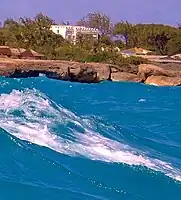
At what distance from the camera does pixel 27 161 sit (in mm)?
3521

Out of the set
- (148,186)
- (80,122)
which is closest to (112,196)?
(148,186)

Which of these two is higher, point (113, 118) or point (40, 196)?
point (40, 196)

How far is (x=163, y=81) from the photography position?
75.0 feet

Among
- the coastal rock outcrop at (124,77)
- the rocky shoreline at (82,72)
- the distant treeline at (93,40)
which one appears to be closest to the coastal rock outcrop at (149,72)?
the rocky shoreline at (82,72)

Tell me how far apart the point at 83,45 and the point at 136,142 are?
2882cm

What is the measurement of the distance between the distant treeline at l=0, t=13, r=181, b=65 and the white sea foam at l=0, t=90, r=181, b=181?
78.1 ft

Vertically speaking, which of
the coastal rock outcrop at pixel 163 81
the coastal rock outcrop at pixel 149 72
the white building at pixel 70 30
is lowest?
the coastal rock outcrop at pixel 163 81

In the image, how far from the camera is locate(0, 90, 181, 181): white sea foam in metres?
4.21

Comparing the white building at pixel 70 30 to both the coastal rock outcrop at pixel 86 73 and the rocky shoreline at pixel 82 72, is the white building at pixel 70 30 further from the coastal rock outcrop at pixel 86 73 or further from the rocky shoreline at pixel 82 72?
the coastal rock outcrop at pixel 86 73

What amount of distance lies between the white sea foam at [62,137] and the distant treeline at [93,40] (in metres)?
23.8

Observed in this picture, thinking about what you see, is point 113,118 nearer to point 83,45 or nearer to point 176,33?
point 83,45

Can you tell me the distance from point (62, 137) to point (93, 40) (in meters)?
35.3

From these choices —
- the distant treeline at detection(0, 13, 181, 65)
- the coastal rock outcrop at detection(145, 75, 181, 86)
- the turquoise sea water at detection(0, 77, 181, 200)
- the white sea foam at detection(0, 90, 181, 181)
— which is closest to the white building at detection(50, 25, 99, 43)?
the distant treeline at detection(0, 13, 181, 65)

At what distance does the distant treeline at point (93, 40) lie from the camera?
1232 inches
